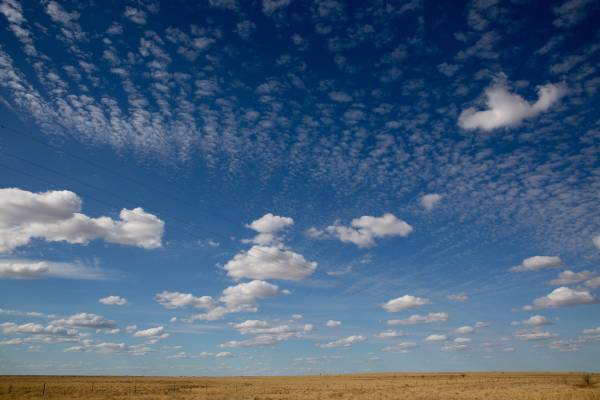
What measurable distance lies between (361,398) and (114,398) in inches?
1036

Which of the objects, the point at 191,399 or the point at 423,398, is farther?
the point at 191,399

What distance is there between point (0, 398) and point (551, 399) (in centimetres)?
5474

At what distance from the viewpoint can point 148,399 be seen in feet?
143

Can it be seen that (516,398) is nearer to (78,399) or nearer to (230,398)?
(230,398)

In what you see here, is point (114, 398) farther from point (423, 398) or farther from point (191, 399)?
point (423, 398)

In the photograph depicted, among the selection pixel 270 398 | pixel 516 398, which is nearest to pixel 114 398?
pixel 270 398

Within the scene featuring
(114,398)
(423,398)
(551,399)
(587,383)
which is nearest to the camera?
(551,399)

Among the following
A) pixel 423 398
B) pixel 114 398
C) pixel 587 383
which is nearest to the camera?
pixel 423 398

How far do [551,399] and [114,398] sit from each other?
1718 inches

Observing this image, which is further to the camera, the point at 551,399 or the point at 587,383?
the point at 587,383

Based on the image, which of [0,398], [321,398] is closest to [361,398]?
[321,398]

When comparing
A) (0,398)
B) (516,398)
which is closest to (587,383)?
(516,398)

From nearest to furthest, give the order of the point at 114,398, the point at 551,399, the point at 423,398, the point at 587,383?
1. the point at 551,399
2. the point at 423,398
3. the point at 114,398
4. the point at 587,383

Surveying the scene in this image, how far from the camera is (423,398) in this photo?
41.2 meters
